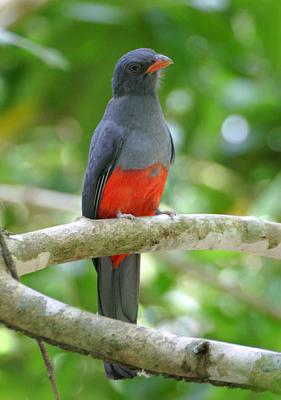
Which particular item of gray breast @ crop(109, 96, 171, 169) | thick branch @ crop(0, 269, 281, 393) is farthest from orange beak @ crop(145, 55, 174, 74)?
thick branch @ crop(0, 269, 281, 393)

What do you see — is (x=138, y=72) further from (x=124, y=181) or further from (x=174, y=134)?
(x=174, y=134)

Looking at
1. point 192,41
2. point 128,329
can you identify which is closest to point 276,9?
point 192,41

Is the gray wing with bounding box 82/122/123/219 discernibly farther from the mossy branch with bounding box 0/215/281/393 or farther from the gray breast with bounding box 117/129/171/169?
the mossy branch with bounding box 0/215/281/393

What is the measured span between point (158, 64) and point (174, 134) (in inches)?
56.7

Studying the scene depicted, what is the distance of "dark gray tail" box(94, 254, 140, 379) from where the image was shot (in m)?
4.13

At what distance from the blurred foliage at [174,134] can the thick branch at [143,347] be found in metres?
2.12

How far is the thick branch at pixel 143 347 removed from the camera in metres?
2.34

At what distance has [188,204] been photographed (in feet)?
21.0

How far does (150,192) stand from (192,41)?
6.61 ft

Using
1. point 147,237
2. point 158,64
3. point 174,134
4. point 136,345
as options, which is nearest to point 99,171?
point 158,64

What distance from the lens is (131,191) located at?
4.13 m

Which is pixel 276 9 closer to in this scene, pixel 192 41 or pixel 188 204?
pixel 192 41

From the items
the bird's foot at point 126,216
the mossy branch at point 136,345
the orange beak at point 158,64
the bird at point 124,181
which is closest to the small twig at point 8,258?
the mossy branch at point 136,345

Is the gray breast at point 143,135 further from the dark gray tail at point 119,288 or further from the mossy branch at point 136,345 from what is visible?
the mossy branch at point 136,345
